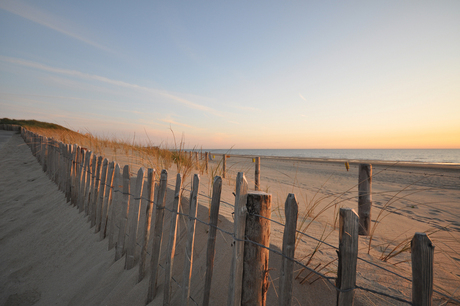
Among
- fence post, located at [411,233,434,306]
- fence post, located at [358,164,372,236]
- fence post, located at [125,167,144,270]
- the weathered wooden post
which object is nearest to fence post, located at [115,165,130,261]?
A: fence post, located at [125,167,144,270]

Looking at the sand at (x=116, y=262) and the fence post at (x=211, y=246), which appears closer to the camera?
the fence post at (x=211, y=246)

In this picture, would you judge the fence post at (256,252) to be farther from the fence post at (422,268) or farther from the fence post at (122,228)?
the fence post at (122,228)

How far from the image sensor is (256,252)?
131 cm

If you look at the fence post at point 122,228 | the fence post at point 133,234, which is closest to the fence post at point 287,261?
the fence post at point 133,234

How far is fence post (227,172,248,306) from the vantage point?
→ 1310 millimetres

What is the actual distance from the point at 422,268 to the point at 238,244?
84 cm

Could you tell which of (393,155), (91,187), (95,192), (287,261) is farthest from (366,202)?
(393,155)

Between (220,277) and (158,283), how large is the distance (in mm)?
591

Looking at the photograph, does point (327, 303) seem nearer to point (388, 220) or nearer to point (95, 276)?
point (95, 276)

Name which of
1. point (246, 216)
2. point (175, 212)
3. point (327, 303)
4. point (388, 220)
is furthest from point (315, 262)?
point (388, 220)

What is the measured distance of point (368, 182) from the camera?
3.44 meters

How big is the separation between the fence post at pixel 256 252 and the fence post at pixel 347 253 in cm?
42

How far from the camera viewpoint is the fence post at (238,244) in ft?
4.30

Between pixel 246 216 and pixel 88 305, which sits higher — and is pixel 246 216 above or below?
above
